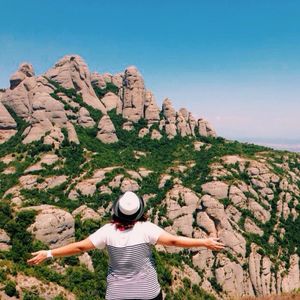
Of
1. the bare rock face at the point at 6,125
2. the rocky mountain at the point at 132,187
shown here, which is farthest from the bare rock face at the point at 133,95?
the bare rock face at the point at 6,125

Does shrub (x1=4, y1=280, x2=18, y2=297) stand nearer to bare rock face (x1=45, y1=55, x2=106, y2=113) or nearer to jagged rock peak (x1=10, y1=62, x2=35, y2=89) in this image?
jagged rock peak (x1=10, y1=62, x2=35, y2=89)

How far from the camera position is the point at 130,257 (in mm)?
7926

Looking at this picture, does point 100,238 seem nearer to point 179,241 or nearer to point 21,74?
point 179,241

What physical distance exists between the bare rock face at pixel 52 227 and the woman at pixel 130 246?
63.9 meters

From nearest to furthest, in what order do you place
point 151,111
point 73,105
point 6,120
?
point 6,120, point 73,105, point 151,111

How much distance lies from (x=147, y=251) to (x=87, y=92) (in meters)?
167

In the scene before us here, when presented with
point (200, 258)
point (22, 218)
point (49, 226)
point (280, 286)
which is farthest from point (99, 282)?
point (280, 286)

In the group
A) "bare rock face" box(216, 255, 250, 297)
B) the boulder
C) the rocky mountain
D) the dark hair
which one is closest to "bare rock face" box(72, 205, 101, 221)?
the rocky mountain

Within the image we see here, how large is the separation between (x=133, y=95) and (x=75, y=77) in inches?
1088

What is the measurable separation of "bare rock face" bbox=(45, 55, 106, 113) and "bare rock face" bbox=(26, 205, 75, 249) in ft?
322

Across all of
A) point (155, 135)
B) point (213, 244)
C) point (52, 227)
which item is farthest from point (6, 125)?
point (213, 244)

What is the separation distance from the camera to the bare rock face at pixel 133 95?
166 meters

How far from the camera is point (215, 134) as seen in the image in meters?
172

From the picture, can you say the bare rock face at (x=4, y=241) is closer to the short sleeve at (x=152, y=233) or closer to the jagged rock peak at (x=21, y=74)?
the short sleeve at (x=152, y=233)
